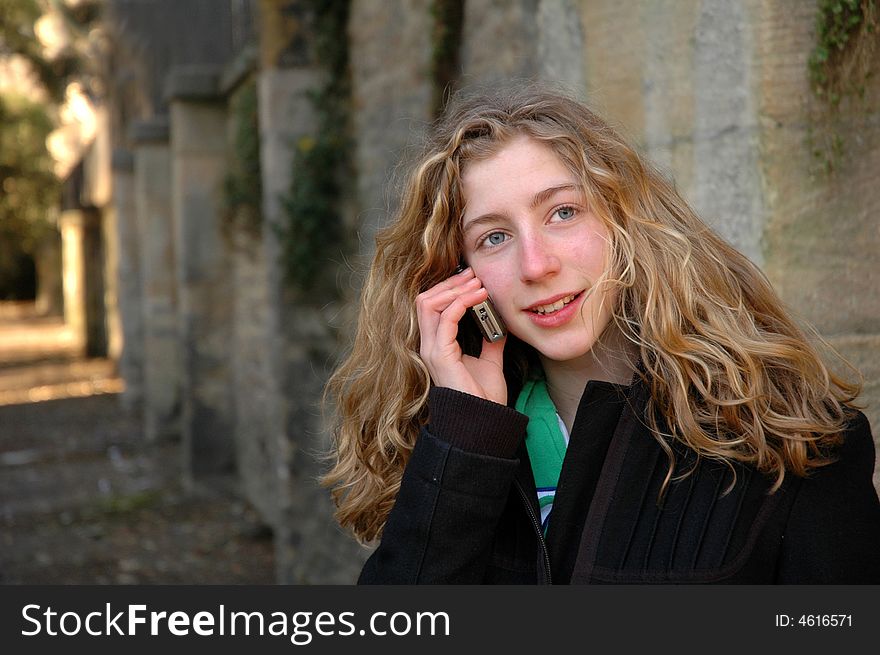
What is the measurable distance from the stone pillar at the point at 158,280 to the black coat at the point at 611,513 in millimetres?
10918

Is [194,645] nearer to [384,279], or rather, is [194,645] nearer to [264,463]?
[384,279]

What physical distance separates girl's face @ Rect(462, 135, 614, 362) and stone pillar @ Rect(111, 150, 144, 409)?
1372 cm

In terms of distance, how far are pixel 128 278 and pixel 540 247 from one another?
47.1 ft

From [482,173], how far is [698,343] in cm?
49

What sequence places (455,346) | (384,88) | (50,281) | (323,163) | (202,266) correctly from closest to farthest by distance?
(455,346), (384,88), (323,163), (202,266), (50,281)

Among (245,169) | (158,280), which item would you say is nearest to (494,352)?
(245,169)

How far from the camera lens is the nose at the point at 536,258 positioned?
6.12 feet

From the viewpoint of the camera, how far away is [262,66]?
6.60m

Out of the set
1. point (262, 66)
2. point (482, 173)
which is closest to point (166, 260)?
point (262, 66)

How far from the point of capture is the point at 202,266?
390 inches

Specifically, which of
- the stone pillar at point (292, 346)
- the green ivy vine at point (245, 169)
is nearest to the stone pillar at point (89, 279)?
the green ivy vine at point (245, 169)

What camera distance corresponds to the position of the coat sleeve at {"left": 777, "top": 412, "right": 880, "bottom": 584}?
5.52 ft

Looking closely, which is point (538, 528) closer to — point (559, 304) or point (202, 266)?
point (559, 304)

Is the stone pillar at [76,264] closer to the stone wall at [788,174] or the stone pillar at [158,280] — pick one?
the stone pillar at [158,280]
